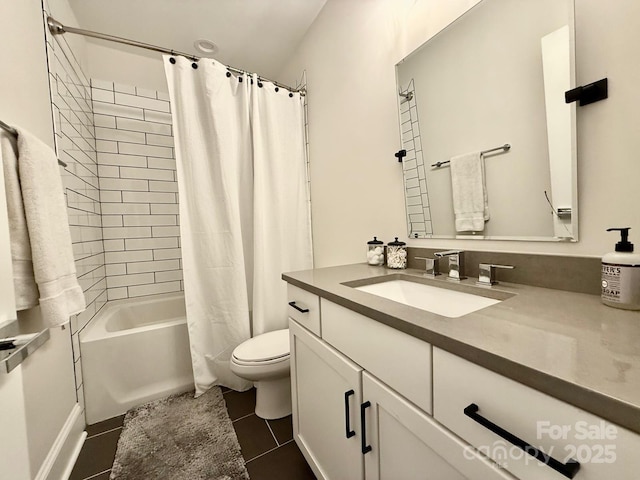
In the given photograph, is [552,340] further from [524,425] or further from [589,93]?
[589,93]

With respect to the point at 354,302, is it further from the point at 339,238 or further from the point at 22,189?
the point at 22,189

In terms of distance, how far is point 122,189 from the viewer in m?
2.26

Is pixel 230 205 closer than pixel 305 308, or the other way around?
pixel 305 308

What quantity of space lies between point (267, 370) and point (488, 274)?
1.13 m

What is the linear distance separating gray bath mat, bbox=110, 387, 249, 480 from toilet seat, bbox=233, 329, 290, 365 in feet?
1.27

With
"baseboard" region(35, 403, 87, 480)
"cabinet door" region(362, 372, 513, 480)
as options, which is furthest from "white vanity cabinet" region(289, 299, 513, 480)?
"baseboard" region(35, 403, 87, 480)

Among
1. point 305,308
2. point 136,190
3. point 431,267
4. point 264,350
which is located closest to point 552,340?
point 431,267

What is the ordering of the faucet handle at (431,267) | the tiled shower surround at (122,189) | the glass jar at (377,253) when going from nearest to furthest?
the faucet handle at (431,267), the glass jar at (377,253), the tiled shower surround at (122,189)

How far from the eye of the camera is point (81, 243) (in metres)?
1.68

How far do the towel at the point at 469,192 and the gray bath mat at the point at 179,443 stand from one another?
143 cm

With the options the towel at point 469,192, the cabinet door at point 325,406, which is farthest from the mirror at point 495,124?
the cabinet door at point 325,406

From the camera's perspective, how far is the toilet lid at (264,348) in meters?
1.43

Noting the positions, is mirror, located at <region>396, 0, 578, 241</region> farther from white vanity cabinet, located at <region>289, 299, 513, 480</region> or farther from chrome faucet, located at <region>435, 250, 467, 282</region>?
white vanity cabinet, located at <region>289, 299, 513, 480</region>

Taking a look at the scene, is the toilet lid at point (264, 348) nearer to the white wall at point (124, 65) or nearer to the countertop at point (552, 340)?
the countertop at point (552, 340)
